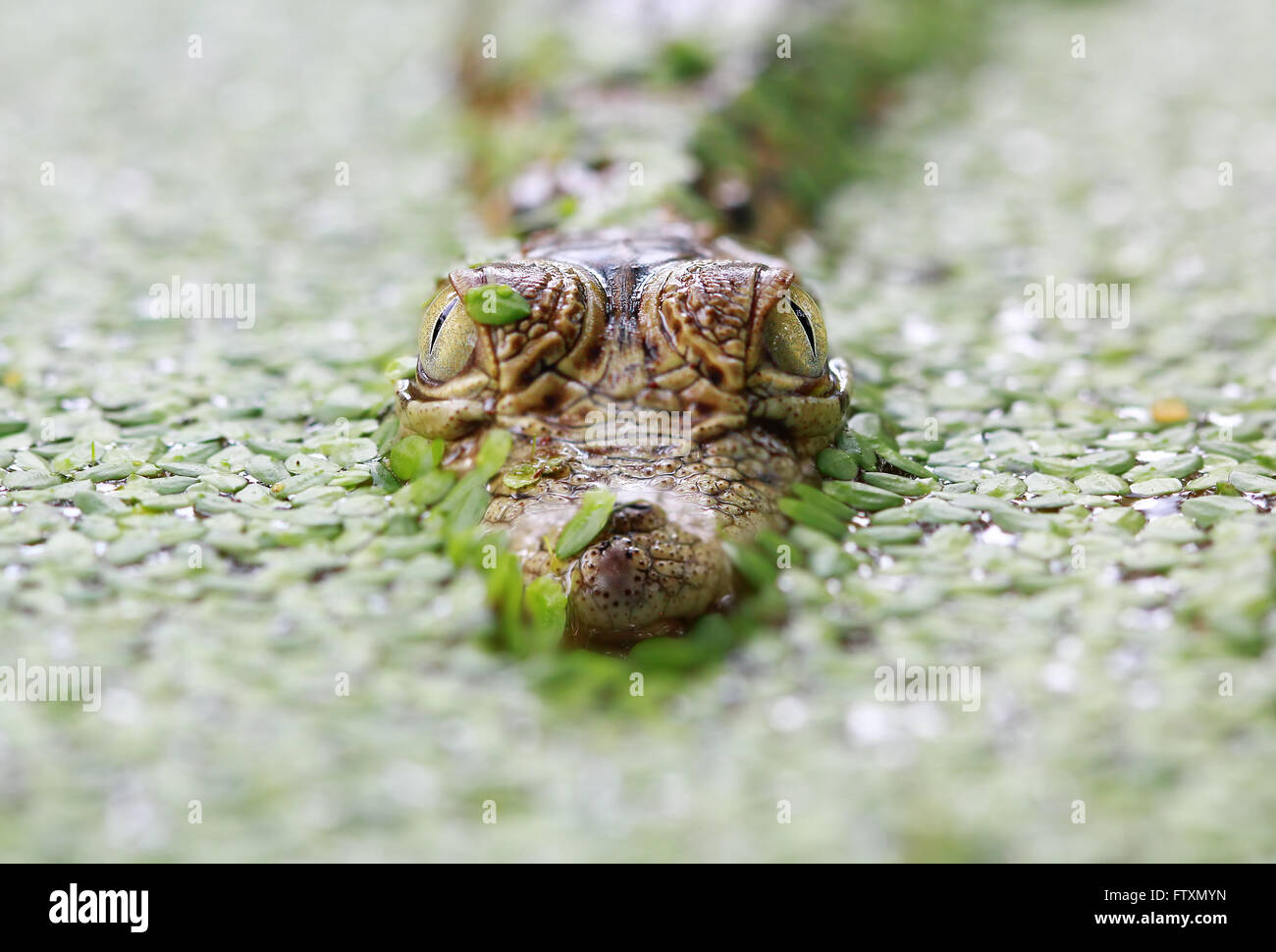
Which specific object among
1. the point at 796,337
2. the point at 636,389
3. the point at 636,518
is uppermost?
the point at 796,337

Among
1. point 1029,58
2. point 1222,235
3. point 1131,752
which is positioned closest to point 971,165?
point 1222,235

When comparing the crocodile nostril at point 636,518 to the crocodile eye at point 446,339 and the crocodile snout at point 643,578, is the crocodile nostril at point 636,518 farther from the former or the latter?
the crocodile eye at point 446,339

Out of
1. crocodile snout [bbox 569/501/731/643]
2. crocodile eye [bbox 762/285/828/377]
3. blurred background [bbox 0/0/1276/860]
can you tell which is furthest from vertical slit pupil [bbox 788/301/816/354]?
crocodile snout [bbox 569/501/731/643]

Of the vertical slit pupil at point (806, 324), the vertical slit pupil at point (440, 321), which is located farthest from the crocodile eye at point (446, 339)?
the vertical slit pupil at point (806, 324)

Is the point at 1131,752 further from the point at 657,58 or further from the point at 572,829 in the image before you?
the point at 657,58

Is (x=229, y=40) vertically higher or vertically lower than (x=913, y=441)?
higher

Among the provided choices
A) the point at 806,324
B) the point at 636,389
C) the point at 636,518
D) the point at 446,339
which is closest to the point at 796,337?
the point at 806,324

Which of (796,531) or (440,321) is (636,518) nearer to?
(796,531)
